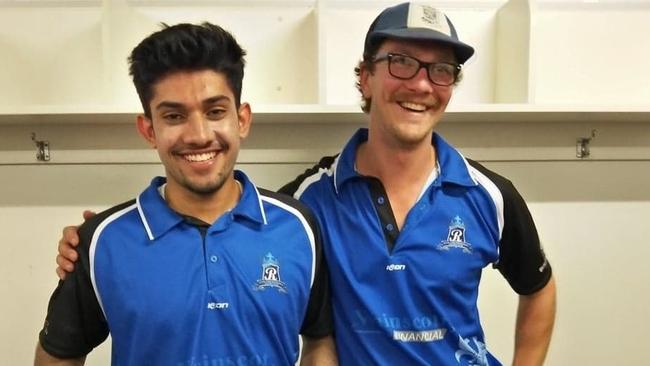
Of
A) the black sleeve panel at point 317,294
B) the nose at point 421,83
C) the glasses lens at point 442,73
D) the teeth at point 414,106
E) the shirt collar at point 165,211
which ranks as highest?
the glasses lens at point 442,73

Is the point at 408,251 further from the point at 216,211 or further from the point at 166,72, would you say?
the point at 166,72

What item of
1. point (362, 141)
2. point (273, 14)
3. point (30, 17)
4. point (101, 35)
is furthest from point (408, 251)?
point (30, 17)

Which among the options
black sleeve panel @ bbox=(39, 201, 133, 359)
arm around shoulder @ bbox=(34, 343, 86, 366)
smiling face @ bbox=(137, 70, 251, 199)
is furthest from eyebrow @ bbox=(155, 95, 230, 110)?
arm around shoulder @ bbox=(34, 343, 86, 366)

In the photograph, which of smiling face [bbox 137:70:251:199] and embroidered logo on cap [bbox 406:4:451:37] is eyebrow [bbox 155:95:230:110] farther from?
embroidered logo on cap [bbox 406:4:451:37]

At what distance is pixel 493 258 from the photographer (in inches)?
43.3

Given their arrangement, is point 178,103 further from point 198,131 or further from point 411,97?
point 411,97

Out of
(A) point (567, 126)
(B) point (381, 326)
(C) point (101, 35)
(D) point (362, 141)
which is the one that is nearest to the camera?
(B) point (381, 326)

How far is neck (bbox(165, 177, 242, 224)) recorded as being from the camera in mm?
940

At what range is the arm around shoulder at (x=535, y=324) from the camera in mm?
1236

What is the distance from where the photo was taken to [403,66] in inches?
40.9

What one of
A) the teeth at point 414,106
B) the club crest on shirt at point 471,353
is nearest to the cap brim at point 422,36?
the teeth at point 414,106

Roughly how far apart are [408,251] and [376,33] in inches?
17.4

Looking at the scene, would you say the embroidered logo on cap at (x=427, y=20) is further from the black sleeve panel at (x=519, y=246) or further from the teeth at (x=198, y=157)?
the teeth at (x=198, y=157)

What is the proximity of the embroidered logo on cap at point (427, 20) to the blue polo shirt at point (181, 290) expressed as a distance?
0.47 metres
